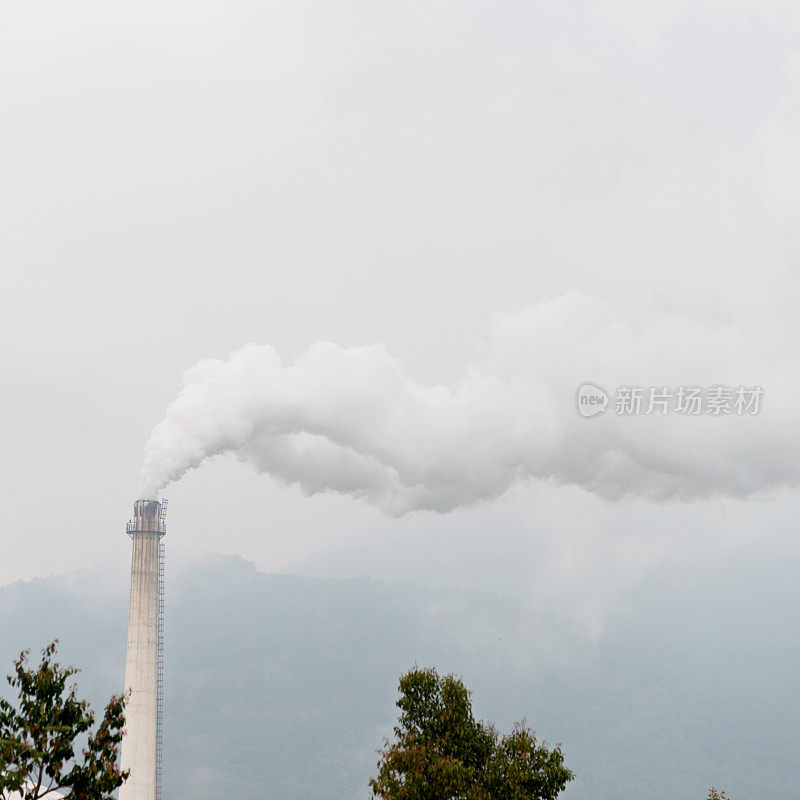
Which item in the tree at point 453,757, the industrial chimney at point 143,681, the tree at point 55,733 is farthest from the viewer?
the industrial chimney at point 143,681

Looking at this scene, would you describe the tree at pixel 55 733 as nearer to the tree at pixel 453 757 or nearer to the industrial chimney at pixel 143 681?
the tree at pixel 453 757

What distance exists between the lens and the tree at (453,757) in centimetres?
2003

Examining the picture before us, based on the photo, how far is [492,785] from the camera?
20.6 metres

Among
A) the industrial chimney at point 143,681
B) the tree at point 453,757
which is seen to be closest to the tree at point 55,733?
the tree at point 453,757

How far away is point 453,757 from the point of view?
20984 millimetres

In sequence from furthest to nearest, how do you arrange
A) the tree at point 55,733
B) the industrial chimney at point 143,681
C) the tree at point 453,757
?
1. the industrial chimney at point 143,681
2. the tree at point 453,757
3. the tree at point 55,733

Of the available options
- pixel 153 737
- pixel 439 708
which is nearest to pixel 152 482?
pixel 153 737

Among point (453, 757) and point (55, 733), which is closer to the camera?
point (55, 733)

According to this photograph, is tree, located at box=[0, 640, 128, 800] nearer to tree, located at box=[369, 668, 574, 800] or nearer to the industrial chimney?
tree, located at box=[369, 668, 574, 800]

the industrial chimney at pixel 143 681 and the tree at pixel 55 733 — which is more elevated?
the industrial chimney at pixel 143 681

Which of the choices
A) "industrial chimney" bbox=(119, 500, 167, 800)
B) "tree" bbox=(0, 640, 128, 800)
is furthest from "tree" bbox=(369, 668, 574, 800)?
"industrial chimney" bbox=(119, 500, 167, 800)

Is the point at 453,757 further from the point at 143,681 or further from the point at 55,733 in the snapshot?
the point at 143,681

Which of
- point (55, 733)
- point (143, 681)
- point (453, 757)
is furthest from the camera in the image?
point (143, 681)

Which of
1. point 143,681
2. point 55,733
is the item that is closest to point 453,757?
point 55,733
